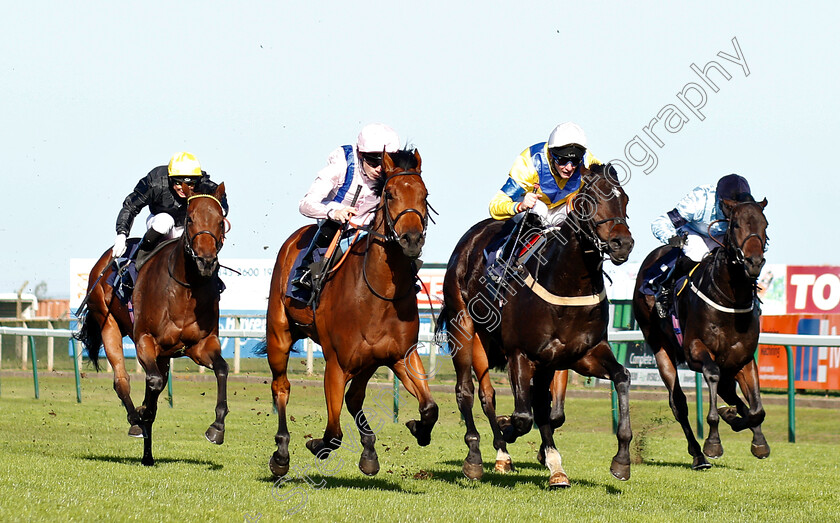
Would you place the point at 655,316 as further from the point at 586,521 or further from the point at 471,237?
the point at 586,521

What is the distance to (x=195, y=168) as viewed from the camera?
8.18 metres

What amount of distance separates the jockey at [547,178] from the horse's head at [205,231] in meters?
1.95

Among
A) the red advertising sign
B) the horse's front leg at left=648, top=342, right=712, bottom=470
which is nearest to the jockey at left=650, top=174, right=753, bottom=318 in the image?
the horse's front leg at left=648, top=342, right=712, bottom=470

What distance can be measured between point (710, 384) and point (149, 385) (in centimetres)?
414

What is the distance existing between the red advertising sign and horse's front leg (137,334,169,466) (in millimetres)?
23271

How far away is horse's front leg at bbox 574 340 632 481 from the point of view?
19.9 ft

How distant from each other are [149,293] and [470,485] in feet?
9.56

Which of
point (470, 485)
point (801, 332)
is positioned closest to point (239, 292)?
point (801, 332)

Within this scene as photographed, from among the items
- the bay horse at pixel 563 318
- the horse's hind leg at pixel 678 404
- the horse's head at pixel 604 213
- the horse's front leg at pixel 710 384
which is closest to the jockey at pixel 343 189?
the bay horse at pixel 563 318

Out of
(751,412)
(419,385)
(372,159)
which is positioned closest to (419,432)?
(419,385)

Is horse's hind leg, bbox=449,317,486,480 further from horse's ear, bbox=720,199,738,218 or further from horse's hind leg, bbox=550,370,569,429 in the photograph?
horse's ear, bbox=720,199,738,218

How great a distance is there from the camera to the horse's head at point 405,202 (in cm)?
533

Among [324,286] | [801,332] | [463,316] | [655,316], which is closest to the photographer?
[324,286]

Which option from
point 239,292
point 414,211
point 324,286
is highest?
point 414,211
